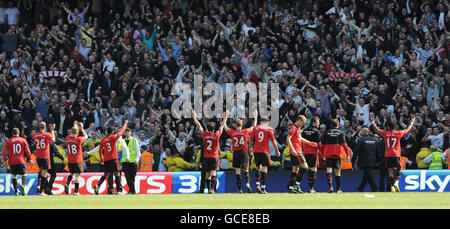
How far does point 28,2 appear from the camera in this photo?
3450 cm

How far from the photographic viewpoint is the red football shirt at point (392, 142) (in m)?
23.4

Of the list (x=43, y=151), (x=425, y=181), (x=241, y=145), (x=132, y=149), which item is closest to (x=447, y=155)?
(x=425, y=181)

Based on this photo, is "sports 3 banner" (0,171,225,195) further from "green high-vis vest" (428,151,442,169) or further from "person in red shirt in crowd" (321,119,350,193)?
"green high-vis vest" (428,151,442,169)

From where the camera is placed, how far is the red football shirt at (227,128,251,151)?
22.7 m

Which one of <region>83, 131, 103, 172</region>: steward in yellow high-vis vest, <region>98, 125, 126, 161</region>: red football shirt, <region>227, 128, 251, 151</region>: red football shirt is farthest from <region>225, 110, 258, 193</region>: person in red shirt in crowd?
<region>83, 131, 103, 172</region>: steward in yellow high-vis vest

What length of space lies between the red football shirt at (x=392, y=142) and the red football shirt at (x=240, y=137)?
3886mm

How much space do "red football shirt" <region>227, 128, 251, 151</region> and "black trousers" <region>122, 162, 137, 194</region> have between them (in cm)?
346

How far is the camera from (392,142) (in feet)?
77.2

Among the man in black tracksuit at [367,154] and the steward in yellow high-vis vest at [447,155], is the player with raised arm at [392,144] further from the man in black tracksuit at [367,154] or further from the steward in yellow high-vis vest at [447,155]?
the steward in yellow high-vis vest at [447,155]

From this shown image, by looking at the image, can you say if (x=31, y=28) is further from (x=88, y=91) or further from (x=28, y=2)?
(x=88, y=91)

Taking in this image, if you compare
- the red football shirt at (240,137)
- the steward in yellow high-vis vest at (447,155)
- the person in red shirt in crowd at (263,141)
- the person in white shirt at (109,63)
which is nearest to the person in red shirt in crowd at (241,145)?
the red football shirt at (240,137)

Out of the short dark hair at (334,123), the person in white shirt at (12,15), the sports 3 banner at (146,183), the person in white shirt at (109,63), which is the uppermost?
the person in white shirt at (12,15)

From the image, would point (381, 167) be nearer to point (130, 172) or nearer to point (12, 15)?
point (130, 172)

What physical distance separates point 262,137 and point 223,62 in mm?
8688
